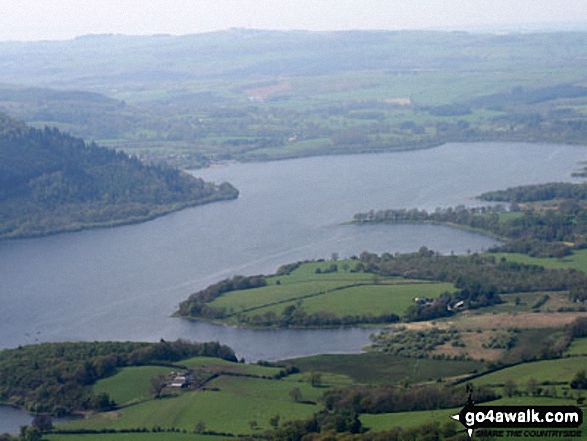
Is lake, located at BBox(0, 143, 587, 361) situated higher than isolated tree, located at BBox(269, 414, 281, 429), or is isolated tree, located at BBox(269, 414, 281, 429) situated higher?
lake, located at BBox(0, 143, 587, 361)

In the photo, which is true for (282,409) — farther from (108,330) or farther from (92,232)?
(92,232)

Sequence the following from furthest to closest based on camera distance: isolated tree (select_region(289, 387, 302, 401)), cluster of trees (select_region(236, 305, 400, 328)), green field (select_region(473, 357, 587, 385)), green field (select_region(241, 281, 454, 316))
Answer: green field (select_region(241, 281, 454, 316)) → cluster of trees (select_region(236, 305, 400, 328)) → isolated tree (select_region(289, 387, 302, 401)) → green field (select_region(473, 357, 587, 385))

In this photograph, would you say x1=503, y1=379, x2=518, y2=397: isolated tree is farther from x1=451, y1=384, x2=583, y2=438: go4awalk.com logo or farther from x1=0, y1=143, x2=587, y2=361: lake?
x1=0, y1=143, x2=587, y2=361: lake

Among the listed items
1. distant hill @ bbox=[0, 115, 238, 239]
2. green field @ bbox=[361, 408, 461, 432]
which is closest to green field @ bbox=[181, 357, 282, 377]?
green field @ bbox=[361, 408, 461, 432]

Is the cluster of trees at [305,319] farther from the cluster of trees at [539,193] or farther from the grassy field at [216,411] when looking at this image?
the cluster of trees at [539,193]

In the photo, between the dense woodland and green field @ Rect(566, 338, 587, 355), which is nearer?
green field @ Rect(566, 338, 587, 355)

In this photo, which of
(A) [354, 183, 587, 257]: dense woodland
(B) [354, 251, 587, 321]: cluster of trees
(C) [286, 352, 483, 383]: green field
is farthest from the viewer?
(A) [354, 183, 587, 257]: dense woodland

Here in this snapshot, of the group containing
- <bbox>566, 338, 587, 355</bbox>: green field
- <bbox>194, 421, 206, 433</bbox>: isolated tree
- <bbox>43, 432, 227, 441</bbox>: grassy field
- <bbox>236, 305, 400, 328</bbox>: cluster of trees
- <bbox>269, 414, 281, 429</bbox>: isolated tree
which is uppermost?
<bbox>566, 338, 587, 355</bbox>: green field

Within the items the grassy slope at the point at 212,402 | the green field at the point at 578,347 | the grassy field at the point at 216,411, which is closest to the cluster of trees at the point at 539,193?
the green field at the point at 578,347
